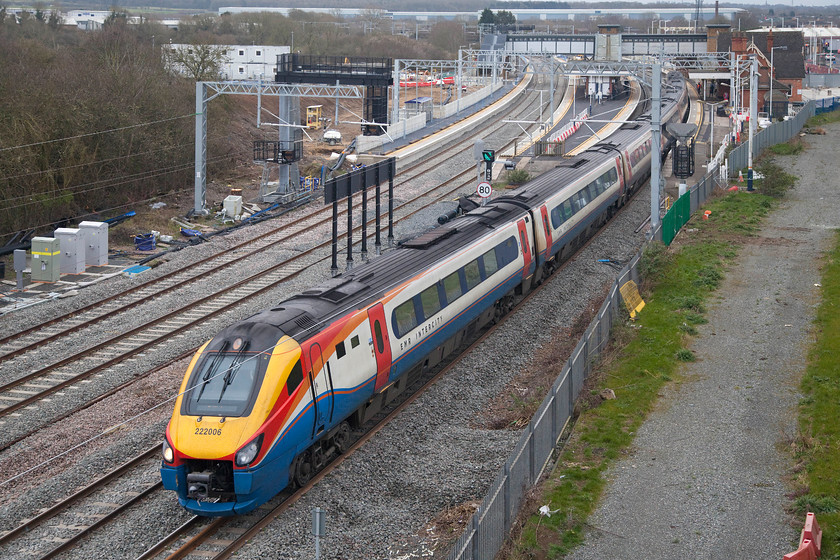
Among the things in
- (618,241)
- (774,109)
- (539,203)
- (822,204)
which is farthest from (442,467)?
(774,109)

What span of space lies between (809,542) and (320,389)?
281 inches

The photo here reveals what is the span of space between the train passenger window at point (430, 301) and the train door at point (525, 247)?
560 centimetres

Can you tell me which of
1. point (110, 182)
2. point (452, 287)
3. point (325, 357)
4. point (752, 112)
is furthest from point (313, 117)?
point (325, 357)

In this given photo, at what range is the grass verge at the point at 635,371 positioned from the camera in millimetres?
13133

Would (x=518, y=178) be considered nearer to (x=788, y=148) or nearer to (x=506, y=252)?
(x=506, y=252)

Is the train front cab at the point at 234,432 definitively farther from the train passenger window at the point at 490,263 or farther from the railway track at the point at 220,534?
the train passenger window at the point at 490,263

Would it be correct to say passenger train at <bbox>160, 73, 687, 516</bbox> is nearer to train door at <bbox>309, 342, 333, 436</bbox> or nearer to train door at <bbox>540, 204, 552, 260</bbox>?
train door at <bbox>309, 342, 333, 436</bbox>

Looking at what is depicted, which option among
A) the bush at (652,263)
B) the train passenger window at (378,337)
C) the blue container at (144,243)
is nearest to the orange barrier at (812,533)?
the train passenger window at (378,337)

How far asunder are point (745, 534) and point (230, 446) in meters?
7.06

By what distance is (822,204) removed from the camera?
124 ft

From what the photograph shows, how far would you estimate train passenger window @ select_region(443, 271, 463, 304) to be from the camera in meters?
19.7

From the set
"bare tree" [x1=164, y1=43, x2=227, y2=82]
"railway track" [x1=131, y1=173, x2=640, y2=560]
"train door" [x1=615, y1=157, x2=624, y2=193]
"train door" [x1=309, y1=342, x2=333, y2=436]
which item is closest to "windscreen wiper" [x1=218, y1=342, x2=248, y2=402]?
"train door" [x1=309, y1=342, x2=333, y2=436]

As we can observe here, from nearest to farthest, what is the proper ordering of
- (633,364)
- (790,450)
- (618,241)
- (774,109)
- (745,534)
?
(745,534)
(790,450)
(633,364)
(618,241)
(774,109)

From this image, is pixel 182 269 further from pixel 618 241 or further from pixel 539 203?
pixel 618 241
